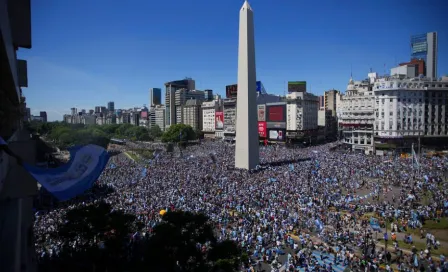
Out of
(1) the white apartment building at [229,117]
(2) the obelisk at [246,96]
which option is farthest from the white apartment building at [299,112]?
(2) the obelisk at [246,96]

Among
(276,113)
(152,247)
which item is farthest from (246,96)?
(276,113)

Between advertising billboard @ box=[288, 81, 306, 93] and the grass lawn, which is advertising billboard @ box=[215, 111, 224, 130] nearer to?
advertising billboard @ box=[288, 81, 306, 93]

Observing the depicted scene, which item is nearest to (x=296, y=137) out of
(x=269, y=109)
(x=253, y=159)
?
(x=269, y=109)

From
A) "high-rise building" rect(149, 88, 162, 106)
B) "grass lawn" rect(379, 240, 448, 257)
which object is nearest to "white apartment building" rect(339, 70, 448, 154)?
"grass lawn" rect(379, 240, 448, 257)

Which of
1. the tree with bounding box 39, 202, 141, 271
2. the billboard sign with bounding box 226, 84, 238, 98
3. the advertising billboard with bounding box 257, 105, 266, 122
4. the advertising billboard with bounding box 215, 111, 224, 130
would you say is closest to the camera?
the tree with bounding box 39, 202, 141, 271

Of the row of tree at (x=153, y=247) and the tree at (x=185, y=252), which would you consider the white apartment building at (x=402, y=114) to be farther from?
the tree at (x=185, y=252)

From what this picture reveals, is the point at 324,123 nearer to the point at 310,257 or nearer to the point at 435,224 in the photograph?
the point at 435,224
